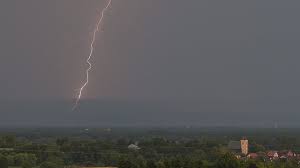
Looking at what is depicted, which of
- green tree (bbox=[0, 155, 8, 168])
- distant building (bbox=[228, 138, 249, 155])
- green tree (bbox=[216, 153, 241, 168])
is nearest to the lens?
green tree (bbox=[216, 153, 241, 168])

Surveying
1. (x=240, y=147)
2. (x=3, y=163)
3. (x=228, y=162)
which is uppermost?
(x=240, y=147)

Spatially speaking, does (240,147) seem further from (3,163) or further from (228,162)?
(3,163)

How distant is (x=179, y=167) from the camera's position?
29844 mm

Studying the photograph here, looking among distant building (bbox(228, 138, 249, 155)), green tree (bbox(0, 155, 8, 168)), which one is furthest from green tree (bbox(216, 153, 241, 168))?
distant building (bbox(228, 138, 249, 155))

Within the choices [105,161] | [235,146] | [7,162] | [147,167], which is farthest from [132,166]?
[235,146]

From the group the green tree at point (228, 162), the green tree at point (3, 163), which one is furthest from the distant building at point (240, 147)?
the green tree at point (3, 163)

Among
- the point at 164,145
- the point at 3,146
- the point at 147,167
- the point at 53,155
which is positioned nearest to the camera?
the point at 147,167

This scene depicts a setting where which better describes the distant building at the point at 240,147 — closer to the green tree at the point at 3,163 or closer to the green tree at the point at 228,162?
the green tree at the point at 228,162

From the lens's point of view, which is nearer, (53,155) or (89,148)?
(53,155)

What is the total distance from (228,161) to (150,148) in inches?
835

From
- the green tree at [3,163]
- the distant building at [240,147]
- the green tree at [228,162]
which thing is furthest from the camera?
the distant building at [240,147]

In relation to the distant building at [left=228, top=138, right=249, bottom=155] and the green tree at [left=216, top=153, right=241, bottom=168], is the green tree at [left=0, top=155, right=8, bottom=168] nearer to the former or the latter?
the green tree at [left=216, top=153, right=241, bottom=168]

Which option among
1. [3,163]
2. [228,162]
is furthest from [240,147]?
[3,163]

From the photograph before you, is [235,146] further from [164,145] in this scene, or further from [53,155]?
[53,155]
